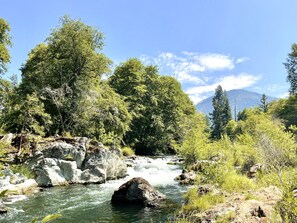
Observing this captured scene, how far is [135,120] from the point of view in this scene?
57188 mm

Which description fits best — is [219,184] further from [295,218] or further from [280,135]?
[295,218]

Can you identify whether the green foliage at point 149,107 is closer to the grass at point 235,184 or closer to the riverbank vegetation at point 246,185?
the riverbank vegetation at point 246,185

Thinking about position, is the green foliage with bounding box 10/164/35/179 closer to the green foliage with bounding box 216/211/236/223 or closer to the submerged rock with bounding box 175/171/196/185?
the submerged rock with bounding box 175/171/196/185

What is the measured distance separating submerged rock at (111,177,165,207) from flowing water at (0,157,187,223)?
0.59 m

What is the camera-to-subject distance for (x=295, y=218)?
6.70 meters

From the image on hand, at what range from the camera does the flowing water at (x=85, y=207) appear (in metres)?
Answer: 14.5

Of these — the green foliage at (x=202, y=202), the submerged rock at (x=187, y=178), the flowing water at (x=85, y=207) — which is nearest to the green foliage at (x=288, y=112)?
the submerged rock at (x=187, y=178)

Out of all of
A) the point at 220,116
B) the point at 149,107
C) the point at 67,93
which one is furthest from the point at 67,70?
the point at 220,116

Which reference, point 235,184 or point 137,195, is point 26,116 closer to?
point 137,195

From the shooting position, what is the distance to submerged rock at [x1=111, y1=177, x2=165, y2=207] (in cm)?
1727

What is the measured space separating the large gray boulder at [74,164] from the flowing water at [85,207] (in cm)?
140

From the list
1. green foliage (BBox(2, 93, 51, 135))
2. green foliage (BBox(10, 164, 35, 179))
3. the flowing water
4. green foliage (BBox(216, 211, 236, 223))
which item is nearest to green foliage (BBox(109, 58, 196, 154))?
green foliage (BBox(2, 93, 51, 135))

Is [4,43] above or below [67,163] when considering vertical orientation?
above

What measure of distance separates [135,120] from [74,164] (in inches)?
1259
